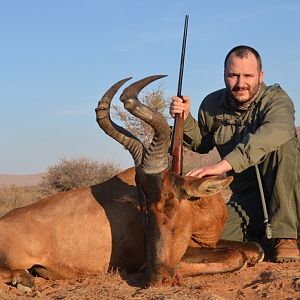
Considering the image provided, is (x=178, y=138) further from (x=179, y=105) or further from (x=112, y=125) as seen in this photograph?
(x=112, y=125)

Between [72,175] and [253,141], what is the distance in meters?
19.0

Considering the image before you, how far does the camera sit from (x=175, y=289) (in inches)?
213

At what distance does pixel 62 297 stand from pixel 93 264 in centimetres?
108

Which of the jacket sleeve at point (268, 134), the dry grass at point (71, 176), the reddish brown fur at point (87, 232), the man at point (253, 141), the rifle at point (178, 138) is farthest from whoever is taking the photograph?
the dry grass at point (71, 176)

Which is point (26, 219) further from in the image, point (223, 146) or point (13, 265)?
point (223, 146)

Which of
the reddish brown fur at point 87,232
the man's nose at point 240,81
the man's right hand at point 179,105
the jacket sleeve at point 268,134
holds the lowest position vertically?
the reddish brown fur at point 87,232

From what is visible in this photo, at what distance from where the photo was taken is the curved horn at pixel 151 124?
5.54 metres

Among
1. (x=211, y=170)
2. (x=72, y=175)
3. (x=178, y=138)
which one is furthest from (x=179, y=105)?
(x=72, y=175)

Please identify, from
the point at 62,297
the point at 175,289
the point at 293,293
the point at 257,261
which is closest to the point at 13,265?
the point at 62,297

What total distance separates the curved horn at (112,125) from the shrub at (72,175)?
17.9 meters

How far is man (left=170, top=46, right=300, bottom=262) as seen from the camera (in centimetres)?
657

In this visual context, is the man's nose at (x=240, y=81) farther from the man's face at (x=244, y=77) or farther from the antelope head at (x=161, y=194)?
the antelope head at (x=161, y=194)

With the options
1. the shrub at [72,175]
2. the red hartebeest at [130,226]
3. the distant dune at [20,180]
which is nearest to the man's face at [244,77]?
the red hartebeest at [130,226]

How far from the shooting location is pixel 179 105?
24.3 feet
